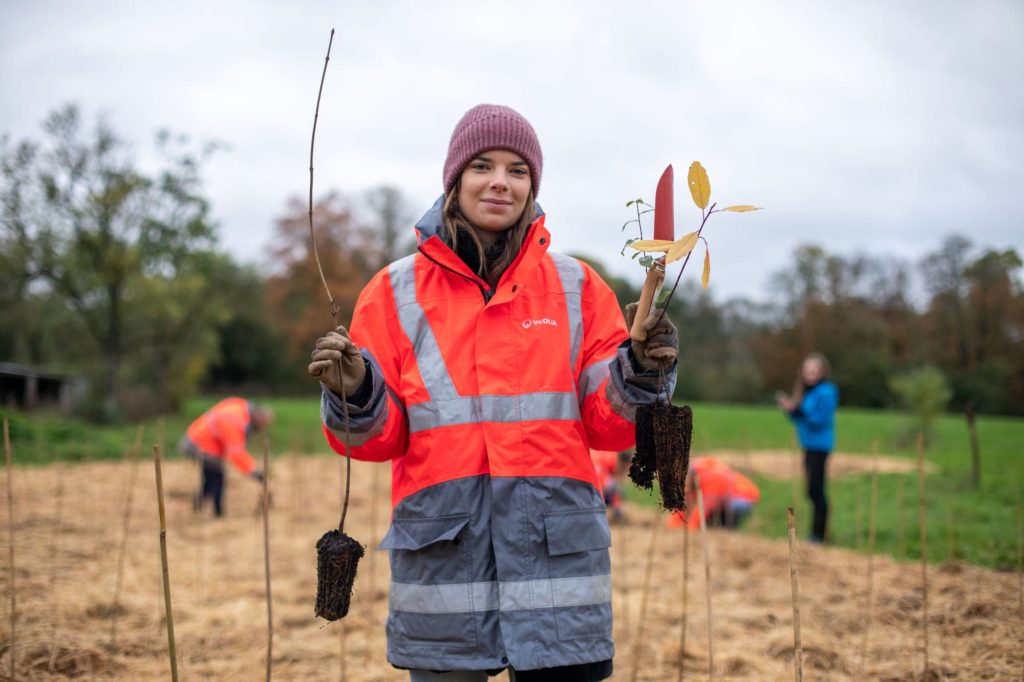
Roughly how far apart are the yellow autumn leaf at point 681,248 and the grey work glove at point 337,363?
680 mm

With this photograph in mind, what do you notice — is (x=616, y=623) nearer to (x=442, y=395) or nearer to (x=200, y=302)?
(x=442, y=395)

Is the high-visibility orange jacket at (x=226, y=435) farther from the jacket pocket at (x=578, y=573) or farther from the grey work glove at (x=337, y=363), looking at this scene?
the jacket pocket at (x=578, y=573)

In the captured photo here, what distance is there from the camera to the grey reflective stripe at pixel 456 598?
1621 mm

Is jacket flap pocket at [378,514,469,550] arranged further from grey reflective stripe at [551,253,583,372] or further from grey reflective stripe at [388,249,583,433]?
grey reflective stripe at [551,253,583,372]

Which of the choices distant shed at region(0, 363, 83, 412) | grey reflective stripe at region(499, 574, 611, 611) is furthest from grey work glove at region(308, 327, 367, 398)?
distant shed at region(0, 363, 83, 412)

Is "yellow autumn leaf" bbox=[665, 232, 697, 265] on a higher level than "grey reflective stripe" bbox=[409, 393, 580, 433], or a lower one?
higher

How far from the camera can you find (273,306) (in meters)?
31.4

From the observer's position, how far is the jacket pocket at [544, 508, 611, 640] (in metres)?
1.62

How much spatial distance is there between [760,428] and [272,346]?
2324 centimetres

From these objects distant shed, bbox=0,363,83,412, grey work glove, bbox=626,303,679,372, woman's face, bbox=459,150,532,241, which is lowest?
distant shed, bbox=0,363,83,412

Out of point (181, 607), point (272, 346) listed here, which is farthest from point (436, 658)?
point (272, 346)

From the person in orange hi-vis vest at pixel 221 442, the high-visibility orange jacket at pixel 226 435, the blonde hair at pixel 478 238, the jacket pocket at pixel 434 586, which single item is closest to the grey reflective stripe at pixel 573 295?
the blonde hair at pixel 478 238

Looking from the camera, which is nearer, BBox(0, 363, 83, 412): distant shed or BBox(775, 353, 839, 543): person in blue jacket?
BBox(775, 353, 839, 543): person in blue jacket

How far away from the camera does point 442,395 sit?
1699mm
